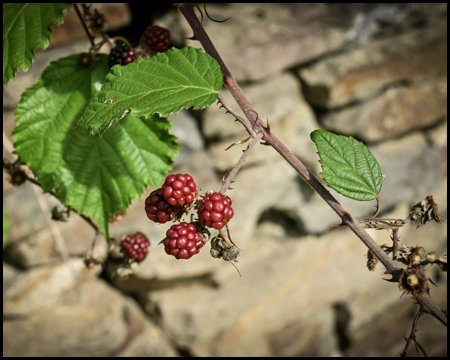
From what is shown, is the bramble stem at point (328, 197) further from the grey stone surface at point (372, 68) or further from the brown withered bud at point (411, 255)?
the grey stone surface at point (372, 68)

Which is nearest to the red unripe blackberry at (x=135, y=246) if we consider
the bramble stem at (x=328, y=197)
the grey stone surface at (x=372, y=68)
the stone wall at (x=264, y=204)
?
the bramble stem at (x=328, y=197)

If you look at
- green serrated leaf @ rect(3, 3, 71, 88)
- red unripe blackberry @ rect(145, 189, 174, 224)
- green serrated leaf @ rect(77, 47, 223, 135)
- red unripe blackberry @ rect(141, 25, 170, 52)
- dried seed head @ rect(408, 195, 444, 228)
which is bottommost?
dried seed head @ rect(408, 195, 444, 228)

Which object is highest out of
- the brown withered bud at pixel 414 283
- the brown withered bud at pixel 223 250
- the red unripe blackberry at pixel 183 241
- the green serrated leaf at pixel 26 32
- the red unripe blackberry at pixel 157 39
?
the green serrated leaf at pixel 26 32

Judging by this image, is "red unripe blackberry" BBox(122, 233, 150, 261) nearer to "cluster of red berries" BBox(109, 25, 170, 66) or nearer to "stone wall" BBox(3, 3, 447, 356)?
"cluster of red berries" BBox(109, 25, 170, 66)

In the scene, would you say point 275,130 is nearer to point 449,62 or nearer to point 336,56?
point 336,56

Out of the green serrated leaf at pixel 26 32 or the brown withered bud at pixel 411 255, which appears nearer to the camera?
the brown withered bud at pixel 411 255

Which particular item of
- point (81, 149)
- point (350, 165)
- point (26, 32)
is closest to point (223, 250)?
point (350, 165)

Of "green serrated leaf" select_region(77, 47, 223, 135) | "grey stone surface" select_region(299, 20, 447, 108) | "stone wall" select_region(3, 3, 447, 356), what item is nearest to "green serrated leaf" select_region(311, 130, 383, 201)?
"green serrated leaf" select_region(77, 47, 223, 135)
